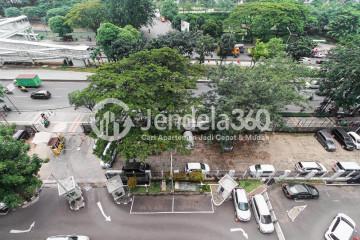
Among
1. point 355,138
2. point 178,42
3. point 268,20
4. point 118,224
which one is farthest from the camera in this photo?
point 268,20

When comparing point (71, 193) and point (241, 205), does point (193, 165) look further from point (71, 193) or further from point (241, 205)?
point (71, 193)

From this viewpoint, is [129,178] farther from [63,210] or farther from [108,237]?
[63,210]

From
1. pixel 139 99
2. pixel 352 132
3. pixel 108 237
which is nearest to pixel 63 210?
pixel 108 237

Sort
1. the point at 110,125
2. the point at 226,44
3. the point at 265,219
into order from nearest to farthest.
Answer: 1. the point at 265,219
2. the point at 110,125
3. the point at 226,44

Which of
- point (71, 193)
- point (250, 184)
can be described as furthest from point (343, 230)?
point (71, 193)

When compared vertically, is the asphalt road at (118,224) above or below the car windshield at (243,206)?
Answer: below

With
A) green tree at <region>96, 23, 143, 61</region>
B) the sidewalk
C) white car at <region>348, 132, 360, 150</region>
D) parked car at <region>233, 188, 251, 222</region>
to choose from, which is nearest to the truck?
the sidewalk

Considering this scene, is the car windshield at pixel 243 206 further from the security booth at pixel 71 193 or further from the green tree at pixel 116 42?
the green tree at pixel 116 42

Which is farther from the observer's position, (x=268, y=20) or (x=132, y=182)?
(x=268, y=20)

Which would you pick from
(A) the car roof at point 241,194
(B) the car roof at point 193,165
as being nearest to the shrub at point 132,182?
(B) the car roof at point 193,165
